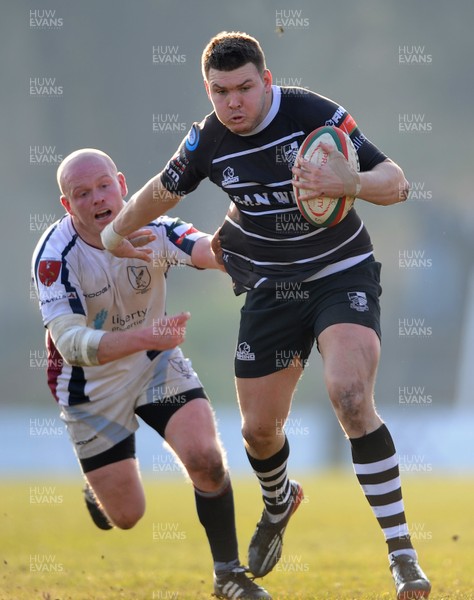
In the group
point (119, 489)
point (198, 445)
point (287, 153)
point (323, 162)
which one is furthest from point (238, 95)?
point (119, 489)

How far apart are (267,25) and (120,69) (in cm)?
500

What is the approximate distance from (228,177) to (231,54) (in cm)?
64

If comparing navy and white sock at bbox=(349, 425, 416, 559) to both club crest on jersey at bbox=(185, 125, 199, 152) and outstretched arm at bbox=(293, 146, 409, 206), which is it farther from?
club crest on jersey at bbox=(185, 125, 199, 152)

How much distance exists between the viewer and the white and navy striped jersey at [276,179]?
5.21 m

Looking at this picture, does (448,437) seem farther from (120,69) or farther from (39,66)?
(39,66)

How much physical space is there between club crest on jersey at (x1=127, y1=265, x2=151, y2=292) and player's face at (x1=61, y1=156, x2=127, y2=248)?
0.33 metres

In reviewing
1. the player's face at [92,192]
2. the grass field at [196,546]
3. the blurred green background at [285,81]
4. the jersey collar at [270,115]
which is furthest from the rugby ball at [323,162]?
the blurred green background at [285,81]

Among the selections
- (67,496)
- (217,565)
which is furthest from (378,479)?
(67,496)

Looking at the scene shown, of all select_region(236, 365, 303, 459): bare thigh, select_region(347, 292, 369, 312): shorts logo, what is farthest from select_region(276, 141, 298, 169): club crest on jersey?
select_region(236, 365, 303, 459): bare thigh

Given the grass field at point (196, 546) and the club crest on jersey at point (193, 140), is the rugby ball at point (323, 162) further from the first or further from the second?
the grass field at point (196, 546)

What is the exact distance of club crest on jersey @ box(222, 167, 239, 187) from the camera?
5.32m

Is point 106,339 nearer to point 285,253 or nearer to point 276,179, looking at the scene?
point 285,253

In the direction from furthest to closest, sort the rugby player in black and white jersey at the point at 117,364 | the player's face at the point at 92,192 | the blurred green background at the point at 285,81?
1. the blurred green background at the point at 285,81
2. the player's face at the point at 92,192
3. the rugby player in black and white jersey at the point at 117,364

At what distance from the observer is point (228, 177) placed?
534cm
